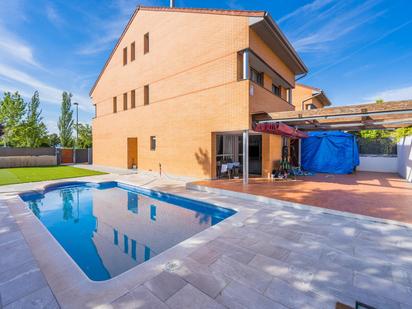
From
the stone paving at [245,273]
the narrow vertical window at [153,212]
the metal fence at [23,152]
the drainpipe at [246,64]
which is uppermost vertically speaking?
the drainpipe at [246,64]

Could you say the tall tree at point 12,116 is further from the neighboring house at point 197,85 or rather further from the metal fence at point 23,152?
the neighboring house at point 197,85

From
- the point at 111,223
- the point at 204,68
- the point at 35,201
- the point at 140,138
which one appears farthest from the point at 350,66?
the point at 35,201

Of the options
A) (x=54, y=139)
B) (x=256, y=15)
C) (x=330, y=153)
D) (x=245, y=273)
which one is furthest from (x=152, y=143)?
(x=54, y=139)

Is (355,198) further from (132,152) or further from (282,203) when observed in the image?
(132,152)

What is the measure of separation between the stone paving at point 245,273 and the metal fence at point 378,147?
14192mm

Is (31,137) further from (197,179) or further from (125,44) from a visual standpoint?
(197,179)

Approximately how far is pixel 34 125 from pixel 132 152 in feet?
62.4

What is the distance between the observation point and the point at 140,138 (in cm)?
1486

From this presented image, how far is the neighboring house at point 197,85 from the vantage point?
9602mm

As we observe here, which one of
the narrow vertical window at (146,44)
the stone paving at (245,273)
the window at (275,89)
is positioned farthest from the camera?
the narrow vertical window at (146,44)

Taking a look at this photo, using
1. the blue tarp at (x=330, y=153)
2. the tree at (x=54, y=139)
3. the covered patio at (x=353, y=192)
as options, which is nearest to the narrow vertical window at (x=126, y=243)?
→ the covered patio at (x=353, y=192)

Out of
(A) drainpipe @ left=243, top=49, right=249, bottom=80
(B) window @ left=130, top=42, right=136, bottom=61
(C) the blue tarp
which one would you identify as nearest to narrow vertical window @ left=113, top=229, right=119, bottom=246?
(A) drainpipe @ left=243, top=49, right=249, bottom=80

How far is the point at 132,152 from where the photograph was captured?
1672 cm

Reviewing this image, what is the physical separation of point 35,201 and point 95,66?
52.5 feet
